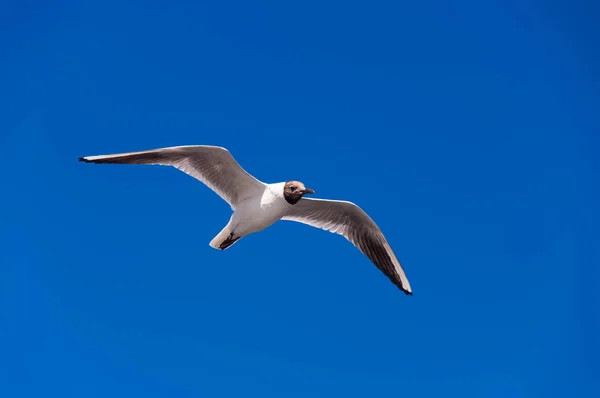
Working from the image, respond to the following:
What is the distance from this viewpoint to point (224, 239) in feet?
28.3

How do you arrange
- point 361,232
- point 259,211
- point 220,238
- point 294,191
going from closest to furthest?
point 294,191 < point 259,211 < point 220,238 < point 361,232

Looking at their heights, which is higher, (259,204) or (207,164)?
(207,164)

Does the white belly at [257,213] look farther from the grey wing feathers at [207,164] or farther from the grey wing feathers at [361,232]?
the grey wing feathers at [361,232]

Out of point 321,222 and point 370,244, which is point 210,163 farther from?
point 370,244

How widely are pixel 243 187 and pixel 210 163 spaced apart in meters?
0.55

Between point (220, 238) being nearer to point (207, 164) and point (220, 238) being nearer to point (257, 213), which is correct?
point (257, 213)

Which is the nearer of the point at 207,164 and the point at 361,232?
the point at 207,164

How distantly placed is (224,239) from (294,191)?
1.21 metres

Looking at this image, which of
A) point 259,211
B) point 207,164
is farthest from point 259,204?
point 207,164

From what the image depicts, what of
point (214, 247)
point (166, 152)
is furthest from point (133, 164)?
point (214, 247)

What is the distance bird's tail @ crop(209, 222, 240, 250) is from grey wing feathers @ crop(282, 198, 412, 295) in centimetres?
101

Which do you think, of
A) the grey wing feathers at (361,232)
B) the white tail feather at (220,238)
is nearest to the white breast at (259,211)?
the white tail feather at (220,238)

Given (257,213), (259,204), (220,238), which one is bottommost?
(220,238)

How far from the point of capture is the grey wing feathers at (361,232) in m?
9.33
